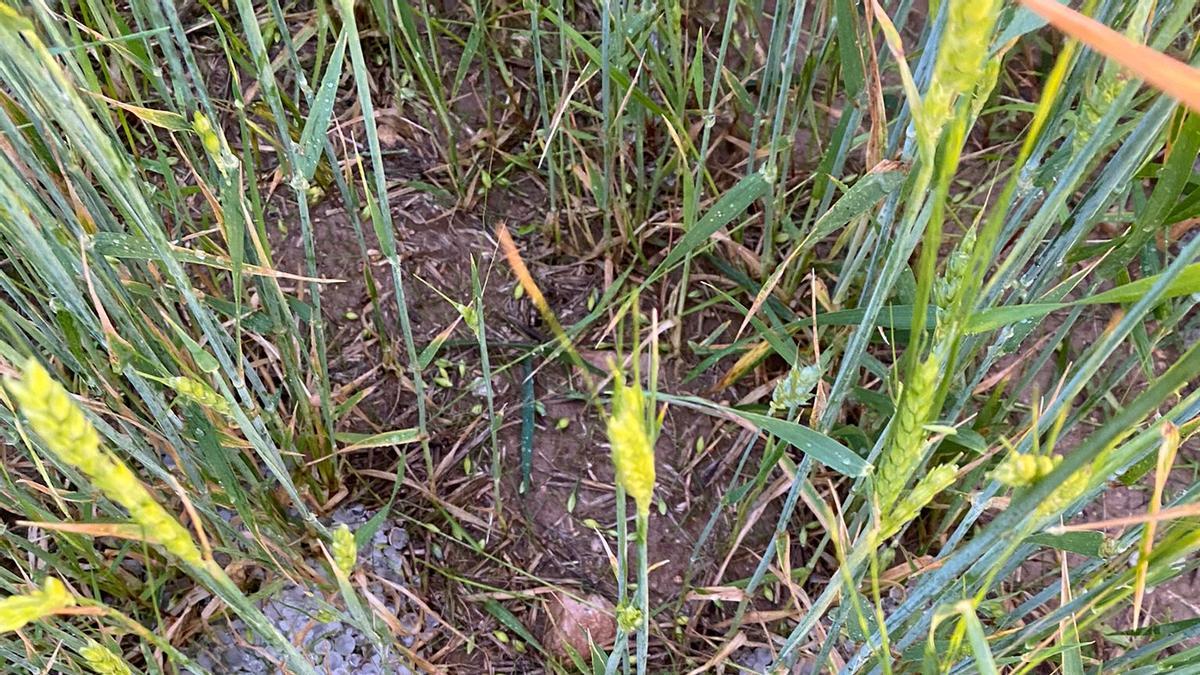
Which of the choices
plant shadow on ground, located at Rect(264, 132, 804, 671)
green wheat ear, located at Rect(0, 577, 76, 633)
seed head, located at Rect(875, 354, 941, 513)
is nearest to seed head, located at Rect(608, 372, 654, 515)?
seed head, located at Rect(875, 354, 941, 513)

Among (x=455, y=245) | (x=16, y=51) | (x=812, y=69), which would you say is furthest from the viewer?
(x=455, y=245)

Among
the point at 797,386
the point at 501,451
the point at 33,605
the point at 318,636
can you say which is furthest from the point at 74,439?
the point at 501,451

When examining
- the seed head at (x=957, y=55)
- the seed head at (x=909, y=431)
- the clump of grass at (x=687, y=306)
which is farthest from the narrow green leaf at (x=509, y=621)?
the seed head at (x=957, y=55)

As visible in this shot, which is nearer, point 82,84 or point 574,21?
point 82,84

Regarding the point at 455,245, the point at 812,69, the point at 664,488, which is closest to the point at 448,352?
the point at 455,245

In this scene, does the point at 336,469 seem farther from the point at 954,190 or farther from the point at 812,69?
the point at 954,190

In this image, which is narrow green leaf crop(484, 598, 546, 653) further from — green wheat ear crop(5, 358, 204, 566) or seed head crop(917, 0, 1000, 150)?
seed head crop(917, 0, 1000, 150)

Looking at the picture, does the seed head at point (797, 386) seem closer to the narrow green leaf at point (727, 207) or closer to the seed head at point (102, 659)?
the narrow green leaf at point (727, 207)
